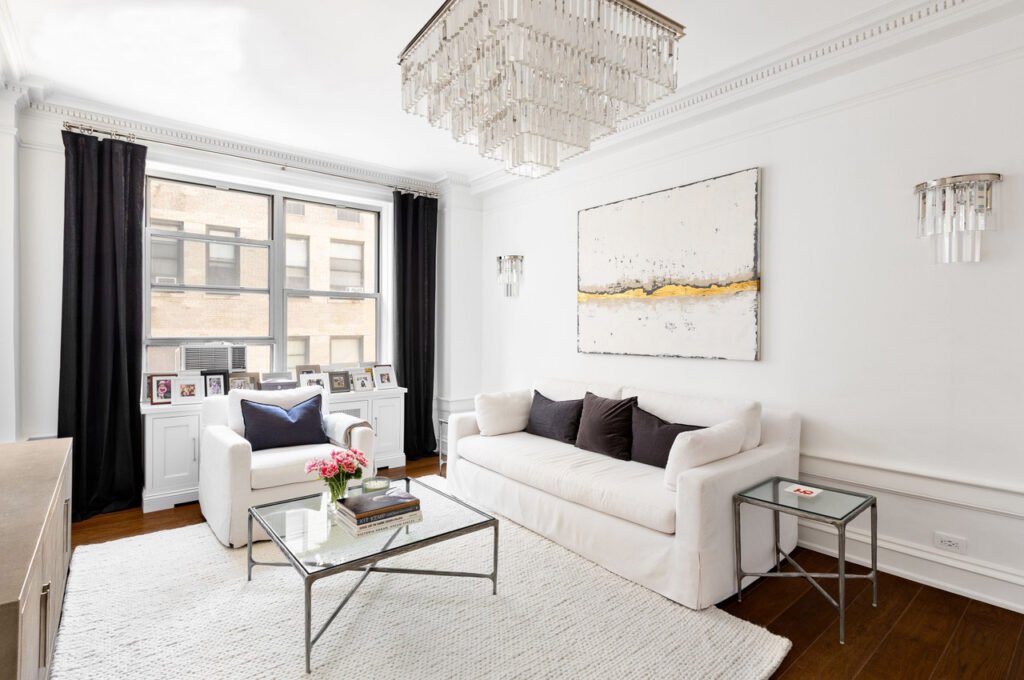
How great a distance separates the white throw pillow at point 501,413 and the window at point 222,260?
2397mm

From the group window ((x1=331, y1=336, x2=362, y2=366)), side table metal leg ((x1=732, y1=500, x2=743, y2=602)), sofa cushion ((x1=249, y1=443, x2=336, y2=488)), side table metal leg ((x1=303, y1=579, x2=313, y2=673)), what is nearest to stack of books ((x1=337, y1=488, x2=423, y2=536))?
side table metal leg ((x1=303, y1=579, x2=313, y2=673))

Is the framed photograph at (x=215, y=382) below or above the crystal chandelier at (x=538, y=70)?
below

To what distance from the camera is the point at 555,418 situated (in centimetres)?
386

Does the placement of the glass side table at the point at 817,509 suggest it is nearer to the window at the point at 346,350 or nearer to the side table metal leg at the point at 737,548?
the side table metal leg at the point at 737,548

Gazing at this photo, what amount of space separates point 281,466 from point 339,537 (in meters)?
1.11

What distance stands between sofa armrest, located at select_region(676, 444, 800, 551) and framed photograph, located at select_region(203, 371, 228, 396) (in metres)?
3.46

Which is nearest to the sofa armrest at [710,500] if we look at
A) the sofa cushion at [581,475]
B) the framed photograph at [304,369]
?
the sofa cushion at [581,475]

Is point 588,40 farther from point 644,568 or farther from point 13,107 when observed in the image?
point 13,107

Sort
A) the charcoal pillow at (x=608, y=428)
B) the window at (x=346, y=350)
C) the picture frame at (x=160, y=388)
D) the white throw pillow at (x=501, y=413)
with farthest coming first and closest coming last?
1. the window at (x=346, y=350)
2. the white throw pillow at (x=501, y=413)
3. the picture frame at (x=160, y=388)
4. the charcoal pillow at (x=608, y=428)

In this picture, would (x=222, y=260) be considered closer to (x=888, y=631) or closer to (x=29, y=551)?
(x=29, y=551)

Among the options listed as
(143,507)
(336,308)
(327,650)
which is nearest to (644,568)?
(327,650)

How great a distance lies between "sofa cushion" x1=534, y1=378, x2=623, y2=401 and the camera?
12.4ft

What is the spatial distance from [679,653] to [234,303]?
4198 mm

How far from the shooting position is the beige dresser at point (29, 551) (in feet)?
3.58
